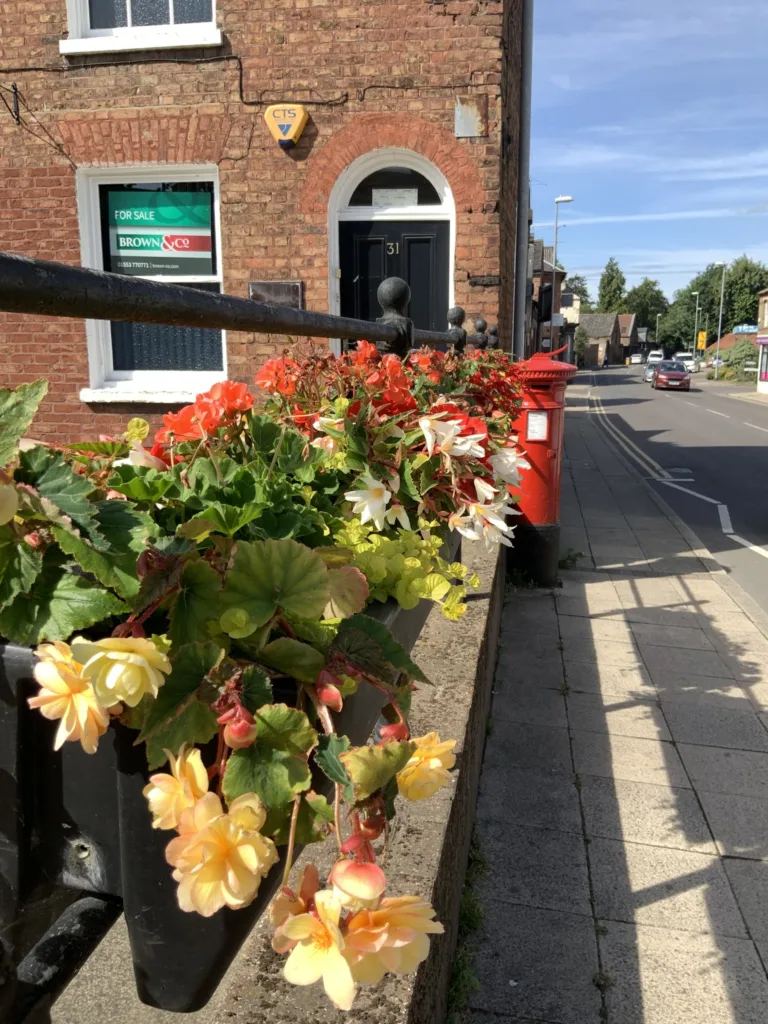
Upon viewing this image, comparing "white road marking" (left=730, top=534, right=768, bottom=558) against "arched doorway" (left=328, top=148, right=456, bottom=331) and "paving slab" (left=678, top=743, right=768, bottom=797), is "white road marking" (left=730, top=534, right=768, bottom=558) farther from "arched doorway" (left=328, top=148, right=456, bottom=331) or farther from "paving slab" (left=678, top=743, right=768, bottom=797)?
"paving slab" (left=678, top=743, right=768, bottom=797)

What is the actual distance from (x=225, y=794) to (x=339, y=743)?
0.36 ft

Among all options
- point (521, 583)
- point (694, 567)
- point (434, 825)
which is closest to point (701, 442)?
point (694, 567)

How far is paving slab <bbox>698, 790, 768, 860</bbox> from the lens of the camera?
3.27 metres

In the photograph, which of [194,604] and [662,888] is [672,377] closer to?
[662,888]

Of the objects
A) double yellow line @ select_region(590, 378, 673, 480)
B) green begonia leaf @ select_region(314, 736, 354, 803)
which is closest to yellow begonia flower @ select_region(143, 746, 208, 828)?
green begonia leaf @ select_region(314, 736, 354, 803)

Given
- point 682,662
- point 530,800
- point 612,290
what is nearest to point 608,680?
point 682,662

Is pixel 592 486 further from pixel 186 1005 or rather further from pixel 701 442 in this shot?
pixel 186 1005

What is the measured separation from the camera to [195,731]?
75cm

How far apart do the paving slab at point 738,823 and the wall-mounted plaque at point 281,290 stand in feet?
16.4

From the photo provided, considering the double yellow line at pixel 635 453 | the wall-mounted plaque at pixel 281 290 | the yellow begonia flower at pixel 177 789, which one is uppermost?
the wall-mounted plaque at pixel 281 290

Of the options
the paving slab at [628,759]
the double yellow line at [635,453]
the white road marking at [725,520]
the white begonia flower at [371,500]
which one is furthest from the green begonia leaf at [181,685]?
the double yellow line at [635,453]

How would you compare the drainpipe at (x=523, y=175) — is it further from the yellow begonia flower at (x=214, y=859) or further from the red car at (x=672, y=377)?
the red car at (x=672, y=377)

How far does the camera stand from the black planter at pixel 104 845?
32.6 inches

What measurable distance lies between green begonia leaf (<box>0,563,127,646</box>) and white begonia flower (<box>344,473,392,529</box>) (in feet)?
2.05
